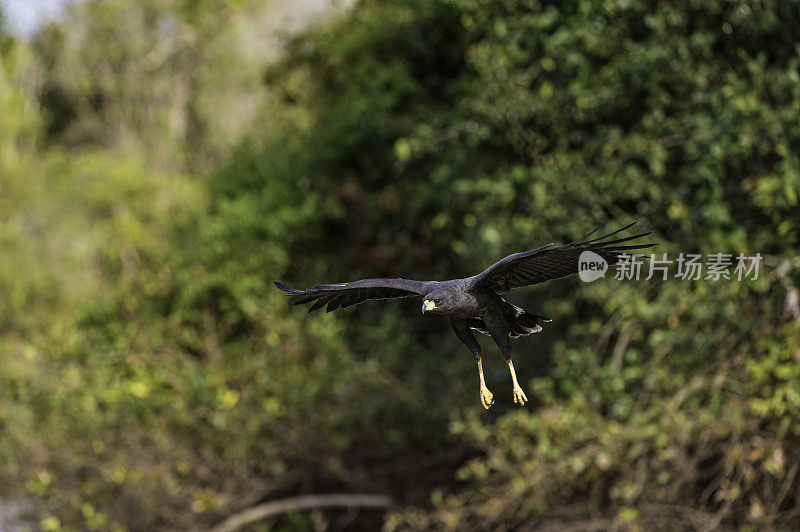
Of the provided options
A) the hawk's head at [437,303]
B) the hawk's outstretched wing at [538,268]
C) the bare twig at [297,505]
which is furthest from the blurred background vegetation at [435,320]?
the hawk's head at [437,303]

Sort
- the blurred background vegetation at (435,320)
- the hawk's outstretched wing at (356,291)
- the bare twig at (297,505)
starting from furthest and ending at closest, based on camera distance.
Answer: the bare twig at (297,505) → the blurred background vegetation at (435,320) → the hawk's outstretched wing at (356,291)

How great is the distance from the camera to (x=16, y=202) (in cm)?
1137

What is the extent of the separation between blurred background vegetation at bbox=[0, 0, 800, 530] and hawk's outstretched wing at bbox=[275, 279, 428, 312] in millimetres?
3285

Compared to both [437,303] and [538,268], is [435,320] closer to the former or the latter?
[538,268]

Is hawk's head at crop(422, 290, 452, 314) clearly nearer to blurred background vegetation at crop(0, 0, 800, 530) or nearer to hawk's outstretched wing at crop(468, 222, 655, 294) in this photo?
hawk's outstretched wing at crop(468, 222, 655, 294)

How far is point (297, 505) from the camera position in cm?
744

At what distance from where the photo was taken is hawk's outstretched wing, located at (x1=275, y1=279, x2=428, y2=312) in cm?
193

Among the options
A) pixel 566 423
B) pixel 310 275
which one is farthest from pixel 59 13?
pixel 566 423

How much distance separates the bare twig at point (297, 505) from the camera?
7.34m

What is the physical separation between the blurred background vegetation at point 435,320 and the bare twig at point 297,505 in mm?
105

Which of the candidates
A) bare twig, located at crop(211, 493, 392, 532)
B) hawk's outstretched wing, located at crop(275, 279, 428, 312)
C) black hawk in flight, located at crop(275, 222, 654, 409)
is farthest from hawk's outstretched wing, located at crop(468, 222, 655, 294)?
bare twig, located at crop(211, 493, 392, 532)

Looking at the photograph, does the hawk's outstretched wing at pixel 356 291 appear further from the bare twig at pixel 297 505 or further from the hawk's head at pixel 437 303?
the bare twig at pixel 297 505

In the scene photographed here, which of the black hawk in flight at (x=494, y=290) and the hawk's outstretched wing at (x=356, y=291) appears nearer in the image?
the black hawk in flight at (x=494, y=290)

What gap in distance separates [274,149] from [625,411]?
483 cm
